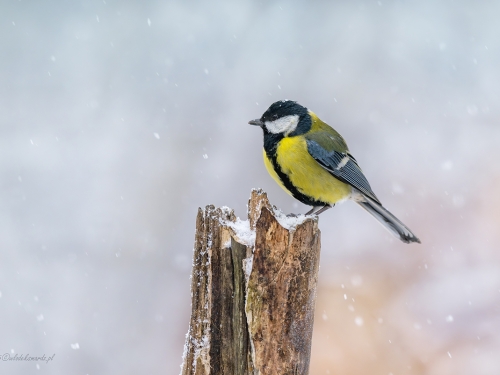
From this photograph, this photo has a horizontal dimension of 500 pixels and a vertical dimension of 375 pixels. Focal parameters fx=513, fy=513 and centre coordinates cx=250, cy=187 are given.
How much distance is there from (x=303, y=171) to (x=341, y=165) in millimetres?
373

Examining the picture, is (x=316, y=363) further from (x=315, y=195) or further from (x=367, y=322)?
(x=315, y=195)

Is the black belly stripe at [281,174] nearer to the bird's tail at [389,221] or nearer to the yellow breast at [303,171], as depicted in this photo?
the yellow breast at [303,171]

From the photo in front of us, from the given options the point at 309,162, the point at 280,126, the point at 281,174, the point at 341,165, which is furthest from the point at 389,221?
the point at 280,126

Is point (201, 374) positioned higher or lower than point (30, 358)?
lower

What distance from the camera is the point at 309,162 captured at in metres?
3.52

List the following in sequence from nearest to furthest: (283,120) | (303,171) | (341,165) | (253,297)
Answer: (253,297), (303,171), (283,120), (341,165)

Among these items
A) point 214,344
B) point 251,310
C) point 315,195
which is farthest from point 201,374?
point 315,195

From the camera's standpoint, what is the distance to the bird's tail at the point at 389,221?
370 centimetres

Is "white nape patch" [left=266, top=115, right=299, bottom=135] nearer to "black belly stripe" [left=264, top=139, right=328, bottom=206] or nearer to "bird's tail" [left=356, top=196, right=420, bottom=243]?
"black belly stripe" [left=264, top=139, right=328, bottom=206]

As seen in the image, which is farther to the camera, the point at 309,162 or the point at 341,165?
the point at 341,165

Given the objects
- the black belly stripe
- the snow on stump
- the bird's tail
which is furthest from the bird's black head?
the snow on stump

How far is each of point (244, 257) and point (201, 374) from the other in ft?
1.78

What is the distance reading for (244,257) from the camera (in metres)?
2.32

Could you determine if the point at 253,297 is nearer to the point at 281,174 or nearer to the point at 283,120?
the point at 281,174
